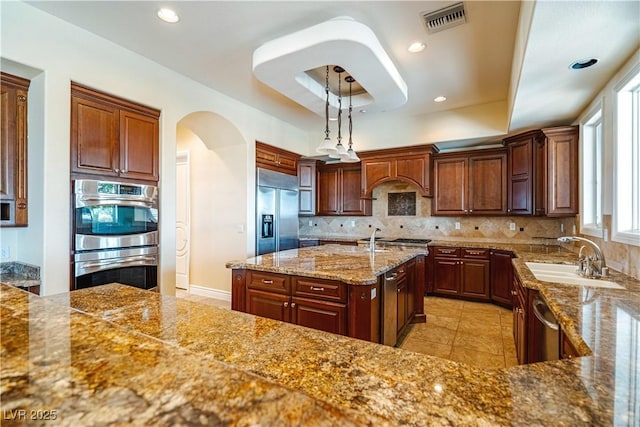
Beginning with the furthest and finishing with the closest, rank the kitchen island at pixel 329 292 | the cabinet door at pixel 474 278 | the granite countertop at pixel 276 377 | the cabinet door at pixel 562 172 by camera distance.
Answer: the cabinet door at pixel 474 278 → the cabinet door at pixel 562 172 → the kitchen island at pixel 329 292 → the granite countertop at pixel 276 377

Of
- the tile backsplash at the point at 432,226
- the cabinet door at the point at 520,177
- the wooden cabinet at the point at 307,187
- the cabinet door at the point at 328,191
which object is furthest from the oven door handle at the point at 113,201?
the cabinet door at the point at 520,177

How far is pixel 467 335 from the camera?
3172 mm

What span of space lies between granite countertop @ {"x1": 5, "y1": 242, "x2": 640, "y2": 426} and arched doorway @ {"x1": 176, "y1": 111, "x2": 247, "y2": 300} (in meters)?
3.40

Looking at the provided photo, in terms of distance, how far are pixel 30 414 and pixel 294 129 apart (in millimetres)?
5417

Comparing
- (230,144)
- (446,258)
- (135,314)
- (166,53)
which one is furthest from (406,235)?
(135,314)

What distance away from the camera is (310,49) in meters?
2.43

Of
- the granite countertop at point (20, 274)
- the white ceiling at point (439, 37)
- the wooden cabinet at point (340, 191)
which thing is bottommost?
the granite countertop at point (20, 274)

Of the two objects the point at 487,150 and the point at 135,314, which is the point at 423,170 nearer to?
the point at 487,150

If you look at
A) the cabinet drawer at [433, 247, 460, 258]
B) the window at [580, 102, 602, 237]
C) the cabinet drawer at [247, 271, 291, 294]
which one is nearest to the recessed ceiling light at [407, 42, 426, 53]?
the window at [580, 102, 602, 237]

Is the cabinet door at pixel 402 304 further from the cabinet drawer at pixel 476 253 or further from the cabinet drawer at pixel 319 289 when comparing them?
the cabinet drawer at pixel 476 253

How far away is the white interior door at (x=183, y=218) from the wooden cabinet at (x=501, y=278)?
4.81 meters

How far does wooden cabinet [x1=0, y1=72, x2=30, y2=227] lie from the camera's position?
231cm

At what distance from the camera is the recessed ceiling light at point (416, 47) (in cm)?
283

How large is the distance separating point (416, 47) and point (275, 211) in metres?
3.04
